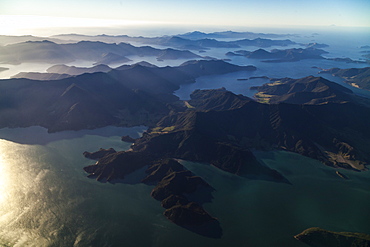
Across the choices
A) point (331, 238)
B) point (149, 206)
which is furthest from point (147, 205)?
point (331, 238)

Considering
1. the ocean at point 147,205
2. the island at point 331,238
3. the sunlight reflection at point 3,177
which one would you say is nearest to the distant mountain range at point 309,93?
the ocean at point 147,205

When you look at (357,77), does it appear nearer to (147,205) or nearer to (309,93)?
(309,93)

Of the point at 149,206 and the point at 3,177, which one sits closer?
the point at 149,206

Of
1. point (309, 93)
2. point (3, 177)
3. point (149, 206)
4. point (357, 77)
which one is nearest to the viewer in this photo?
point (149, 206)

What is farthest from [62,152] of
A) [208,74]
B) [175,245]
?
[208,74]

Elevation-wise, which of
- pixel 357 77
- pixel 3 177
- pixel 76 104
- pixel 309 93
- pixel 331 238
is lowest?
pixel 331 238

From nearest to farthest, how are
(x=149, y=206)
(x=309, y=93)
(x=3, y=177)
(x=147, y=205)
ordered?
(x=149, y=206) < (x=147, y=205) < (x=3, y=177) < (x=309, y=93)

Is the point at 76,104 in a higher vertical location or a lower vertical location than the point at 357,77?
higher

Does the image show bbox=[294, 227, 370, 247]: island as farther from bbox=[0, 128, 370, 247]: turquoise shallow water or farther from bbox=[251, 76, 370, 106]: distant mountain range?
bbox=[251, 76, 370, 106]: distant mountain range

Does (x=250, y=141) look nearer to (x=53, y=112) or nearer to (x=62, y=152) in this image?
(x=62, y=152)
